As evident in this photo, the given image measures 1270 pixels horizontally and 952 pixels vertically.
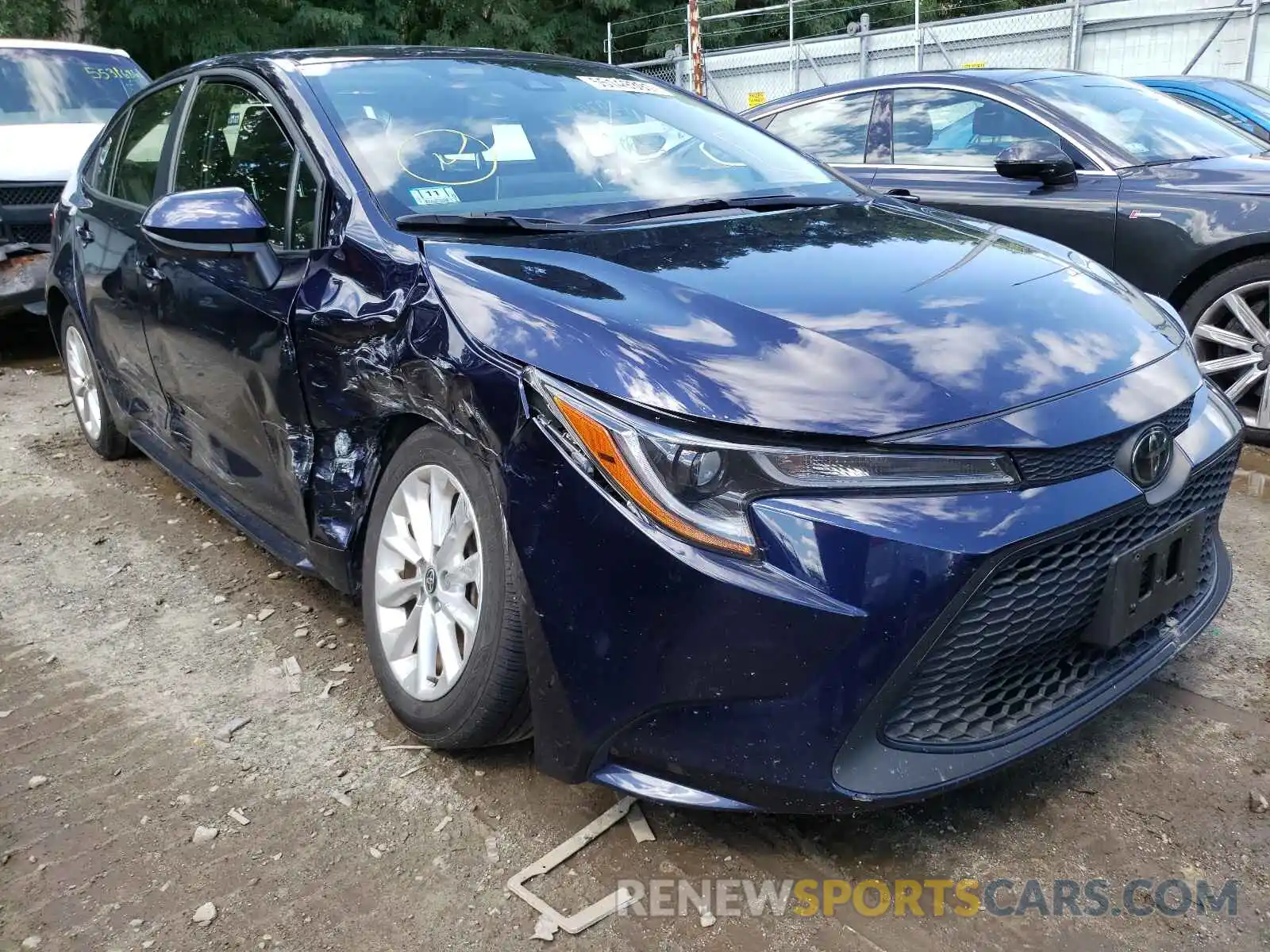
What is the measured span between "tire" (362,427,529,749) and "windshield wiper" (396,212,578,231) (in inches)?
19.6

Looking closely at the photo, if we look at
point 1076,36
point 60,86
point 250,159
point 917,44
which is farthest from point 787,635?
point 917,44

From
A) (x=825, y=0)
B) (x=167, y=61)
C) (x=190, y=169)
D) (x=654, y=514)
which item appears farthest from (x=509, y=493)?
(x=825, y=0)

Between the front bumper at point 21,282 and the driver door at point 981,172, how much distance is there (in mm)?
5024

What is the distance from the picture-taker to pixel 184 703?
279cm

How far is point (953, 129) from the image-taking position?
5.33 m

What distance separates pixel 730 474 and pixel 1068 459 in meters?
0.61

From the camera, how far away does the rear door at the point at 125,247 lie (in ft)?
12.0

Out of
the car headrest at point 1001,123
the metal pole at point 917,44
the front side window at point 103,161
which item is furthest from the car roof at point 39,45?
the metal pole at point 917,44

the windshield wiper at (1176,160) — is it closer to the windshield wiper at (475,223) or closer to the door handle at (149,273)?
the windshield wiper at (475,223)

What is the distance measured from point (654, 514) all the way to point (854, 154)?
4.41m

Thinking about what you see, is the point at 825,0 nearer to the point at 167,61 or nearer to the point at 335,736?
the point at 167,61

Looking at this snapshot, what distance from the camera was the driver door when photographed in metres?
4.66

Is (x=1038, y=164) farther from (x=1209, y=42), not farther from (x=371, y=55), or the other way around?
(x=1209, y=42)

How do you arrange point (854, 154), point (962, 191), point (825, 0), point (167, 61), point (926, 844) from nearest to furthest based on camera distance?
1. point (926, 844)
2. point (962, 191)
3. point (854, 154)
4. point (167, 61)
5. point (825, 0)
